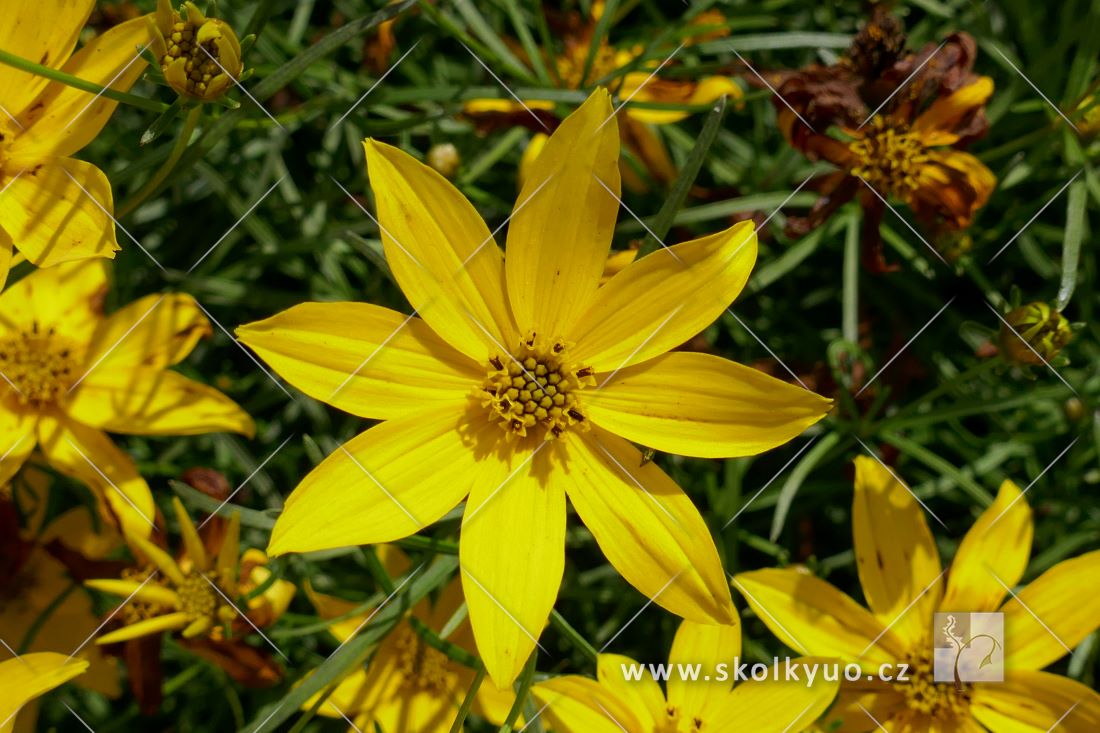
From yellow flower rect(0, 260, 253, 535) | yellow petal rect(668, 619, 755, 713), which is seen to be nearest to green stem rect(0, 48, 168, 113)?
yellow flower rect(0, 260, 253, 535)

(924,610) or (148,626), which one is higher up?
(924,610)

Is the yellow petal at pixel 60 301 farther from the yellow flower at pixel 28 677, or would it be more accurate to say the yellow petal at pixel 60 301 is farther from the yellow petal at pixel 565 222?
the yellow petal at pixel 565 222

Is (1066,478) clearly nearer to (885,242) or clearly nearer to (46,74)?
(885,242)

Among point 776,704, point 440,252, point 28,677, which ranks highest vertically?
point 440,252

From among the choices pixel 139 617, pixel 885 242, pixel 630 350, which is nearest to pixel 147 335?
pixel 139 617

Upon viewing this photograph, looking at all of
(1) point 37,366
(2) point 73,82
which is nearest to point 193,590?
(1) point 37,366

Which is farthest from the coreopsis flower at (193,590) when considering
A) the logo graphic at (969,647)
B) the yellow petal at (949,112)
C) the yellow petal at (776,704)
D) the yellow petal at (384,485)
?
the yellow petal at (949,112)

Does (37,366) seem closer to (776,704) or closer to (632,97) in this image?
(632,97)

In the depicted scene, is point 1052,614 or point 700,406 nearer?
point 700,406
